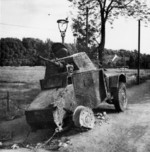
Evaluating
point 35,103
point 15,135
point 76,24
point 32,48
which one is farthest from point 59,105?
point 32,48

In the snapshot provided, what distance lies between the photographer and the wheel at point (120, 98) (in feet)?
36.1

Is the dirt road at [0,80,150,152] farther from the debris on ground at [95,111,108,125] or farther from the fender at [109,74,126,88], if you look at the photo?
the fender at [109,74,126,88]

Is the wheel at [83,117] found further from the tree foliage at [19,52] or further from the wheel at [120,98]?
the tree foliage at [19,52]

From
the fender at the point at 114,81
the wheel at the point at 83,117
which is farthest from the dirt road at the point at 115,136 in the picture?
the fender at the point at 114,81

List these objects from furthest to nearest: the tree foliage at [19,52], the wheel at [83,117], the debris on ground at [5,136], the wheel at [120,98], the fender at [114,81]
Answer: the tree foliage at [19,52]
the wheel at [120,98]
the fender at [114,81]
the debris on ground at [5,136]
the wheel at [83,117]

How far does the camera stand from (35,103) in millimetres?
9164

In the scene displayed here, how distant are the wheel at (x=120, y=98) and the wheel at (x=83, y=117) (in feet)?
7.17

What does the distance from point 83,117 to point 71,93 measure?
886mm

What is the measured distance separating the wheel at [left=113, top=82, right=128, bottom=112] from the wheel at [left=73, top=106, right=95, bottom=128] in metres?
2.18

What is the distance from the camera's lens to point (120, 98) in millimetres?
11156

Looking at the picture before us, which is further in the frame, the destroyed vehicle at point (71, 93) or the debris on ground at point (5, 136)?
the debris on ground at point (5, 136)

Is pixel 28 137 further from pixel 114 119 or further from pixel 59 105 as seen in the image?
pixel 114 119

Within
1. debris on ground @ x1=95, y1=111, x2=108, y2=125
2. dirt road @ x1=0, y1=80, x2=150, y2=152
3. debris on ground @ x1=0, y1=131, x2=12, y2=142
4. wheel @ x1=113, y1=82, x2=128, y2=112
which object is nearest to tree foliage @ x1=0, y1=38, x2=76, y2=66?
wheel @ x1=113, y1=82, x2=128, y2=112

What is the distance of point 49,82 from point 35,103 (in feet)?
3.50
